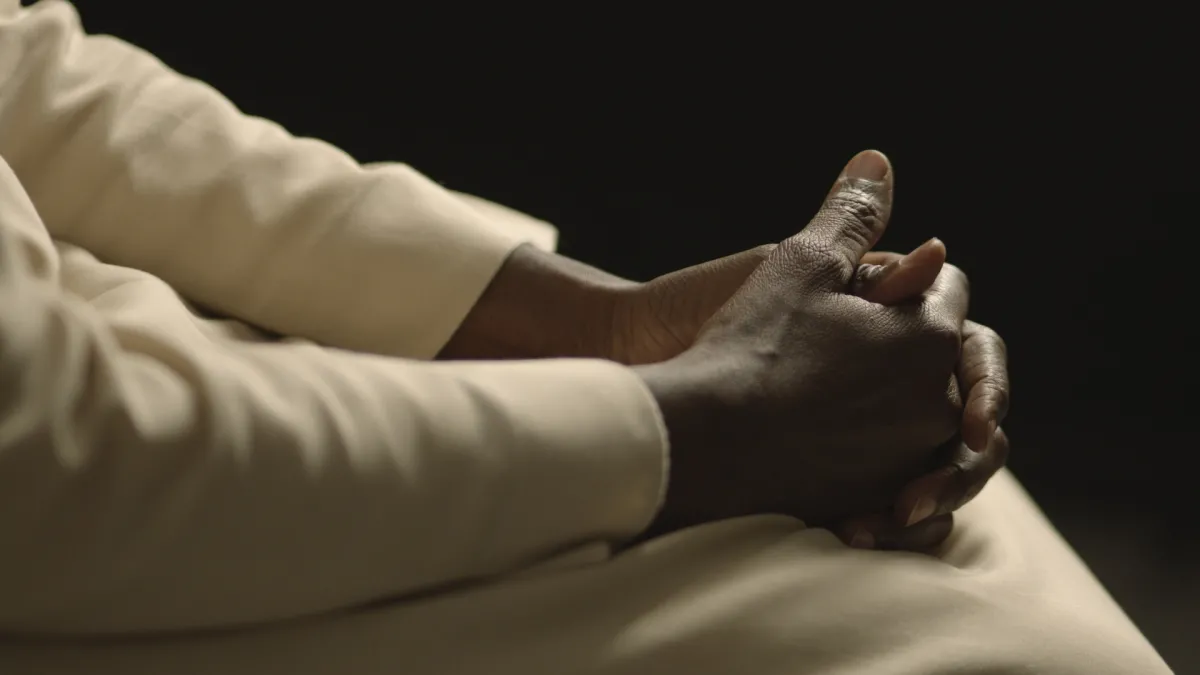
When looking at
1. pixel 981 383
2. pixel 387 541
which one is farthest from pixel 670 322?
pixel 387 541

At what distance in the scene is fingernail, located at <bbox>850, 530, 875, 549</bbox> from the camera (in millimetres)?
630

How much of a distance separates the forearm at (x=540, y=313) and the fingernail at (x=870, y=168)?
0.17 meters

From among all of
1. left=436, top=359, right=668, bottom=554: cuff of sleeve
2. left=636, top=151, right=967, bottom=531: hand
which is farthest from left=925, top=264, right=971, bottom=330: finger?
left=436, top=359, right=668, bottom=554: cuff of sleeve

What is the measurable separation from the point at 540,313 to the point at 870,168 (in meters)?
0.24

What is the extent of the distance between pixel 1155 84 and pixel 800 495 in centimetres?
114

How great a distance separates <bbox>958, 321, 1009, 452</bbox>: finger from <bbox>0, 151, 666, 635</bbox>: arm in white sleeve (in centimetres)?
24

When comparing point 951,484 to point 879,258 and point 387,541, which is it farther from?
point 387,541

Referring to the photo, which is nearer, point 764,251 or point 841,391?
point 841,391

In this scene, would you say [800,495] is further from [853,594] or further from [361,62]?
[361,62]

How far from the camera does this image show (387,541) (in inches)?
19.4

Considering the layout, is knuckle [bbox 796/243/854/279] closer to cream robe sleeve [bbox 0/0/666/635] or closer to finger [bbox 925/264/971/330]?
finger [bbox 925/264/971/330]

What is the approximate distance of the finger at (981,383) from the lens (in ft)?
2.27

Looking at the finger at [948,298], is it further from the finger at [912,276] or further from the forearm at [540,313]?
the forearm at [540,313]

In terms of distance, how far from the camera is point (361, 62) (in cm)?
148
